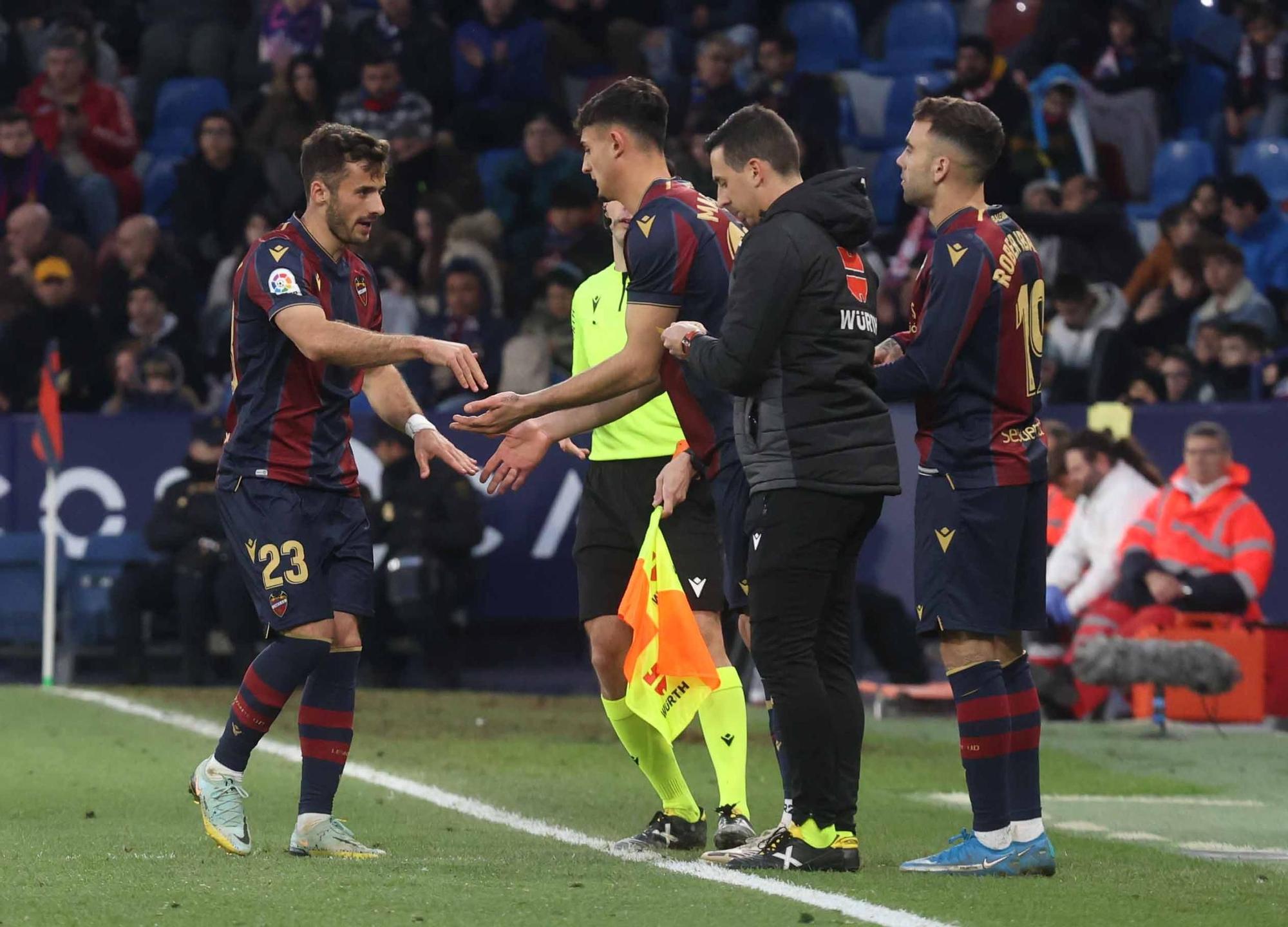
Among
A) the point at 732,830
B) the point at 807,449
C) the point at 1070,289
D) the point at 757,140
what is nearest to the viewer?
the point at 807,449

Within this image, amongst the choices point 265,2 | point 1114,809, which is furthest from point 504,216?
point 1114,809

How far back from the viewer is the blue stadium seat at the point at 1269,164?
17266 millimetres

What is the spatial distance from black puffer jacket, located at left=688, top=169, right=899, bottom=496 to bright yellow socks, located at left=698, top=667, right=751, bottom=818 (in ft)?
3.42

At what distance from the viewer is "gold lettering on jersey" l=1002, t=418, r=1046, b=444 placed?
6.20 meters

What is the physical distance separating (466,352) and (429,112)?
1257cm

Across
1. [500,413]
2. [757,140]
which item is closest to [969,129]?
[757,140]

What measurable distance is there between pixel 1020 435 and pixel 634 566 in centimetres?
157

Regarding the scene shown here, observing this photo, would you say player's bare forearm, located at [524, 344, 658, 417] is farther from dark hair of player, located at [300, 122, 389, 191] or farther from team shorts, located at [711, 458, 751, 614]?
dark hair of player, located at [300, 122, 389, 191]

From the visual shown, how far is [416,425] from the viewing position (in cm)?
679

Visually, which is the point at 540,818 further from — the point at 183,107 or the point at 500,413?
the point at 183,107

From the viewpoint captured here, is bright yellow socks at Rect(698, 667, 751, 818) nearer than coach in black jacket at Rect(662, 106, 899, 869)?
No

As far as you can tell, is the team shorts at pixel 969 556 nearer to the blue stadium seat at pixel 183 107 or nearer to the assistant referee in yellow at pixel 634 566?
the assistant referee in yellow at pixel 634 566

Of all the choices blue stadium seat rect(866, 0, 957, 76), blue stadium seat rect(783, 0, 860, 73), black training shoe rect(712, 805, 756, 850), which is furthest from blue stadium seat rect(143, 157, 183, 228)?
black training shoe rect(712, 805, 756, 850)

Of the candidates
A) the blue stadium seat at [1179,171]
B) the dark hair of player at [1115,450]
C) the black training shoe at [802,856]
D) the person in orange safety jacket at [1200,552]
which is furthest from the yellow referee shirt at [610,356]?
the blue stadium seat at [1179,171]
